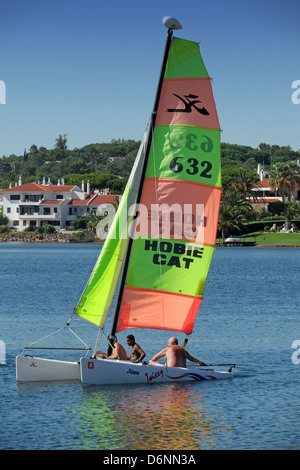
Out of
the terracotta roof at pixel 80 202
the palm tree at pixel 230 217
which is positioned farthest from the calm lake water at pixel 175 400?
the terracotta roof at pixel 80 202

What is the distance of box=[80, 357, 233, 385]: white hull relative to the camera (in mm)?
25594

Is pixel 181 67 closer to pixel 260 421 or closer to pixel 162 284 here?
pixel 162 284

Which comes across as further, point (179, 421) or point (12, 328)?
point (12, 328)

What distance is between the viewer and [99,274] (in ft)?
86.6

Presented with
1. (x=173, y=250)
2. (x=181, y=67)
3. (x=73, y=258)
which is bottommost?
(x=73, y=258)

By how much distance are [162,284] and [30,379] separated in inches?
212

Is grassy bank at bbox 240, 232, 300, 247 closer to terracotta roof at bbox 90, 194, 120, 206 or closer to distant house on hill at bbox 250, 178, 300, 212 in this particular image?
distant house on hill at bbox 250, 178, 300, 212

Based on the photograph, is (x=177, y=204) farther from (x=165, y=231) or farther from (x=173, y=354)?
(x=173, y=354)

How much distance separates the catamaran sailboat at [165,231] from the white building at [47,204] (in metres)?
161

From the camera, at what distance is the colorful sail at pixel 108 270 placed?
26.3 meters

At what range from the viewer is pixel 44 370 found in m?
26.5

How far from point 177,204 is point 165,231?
1004mm

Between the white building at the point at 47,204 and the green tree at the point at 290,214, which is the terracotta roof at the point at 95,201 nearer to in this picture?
the white building at the point at 47,204

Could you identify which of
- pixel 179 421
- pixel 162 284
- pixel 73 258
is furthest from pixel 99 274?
pixel 73 258
